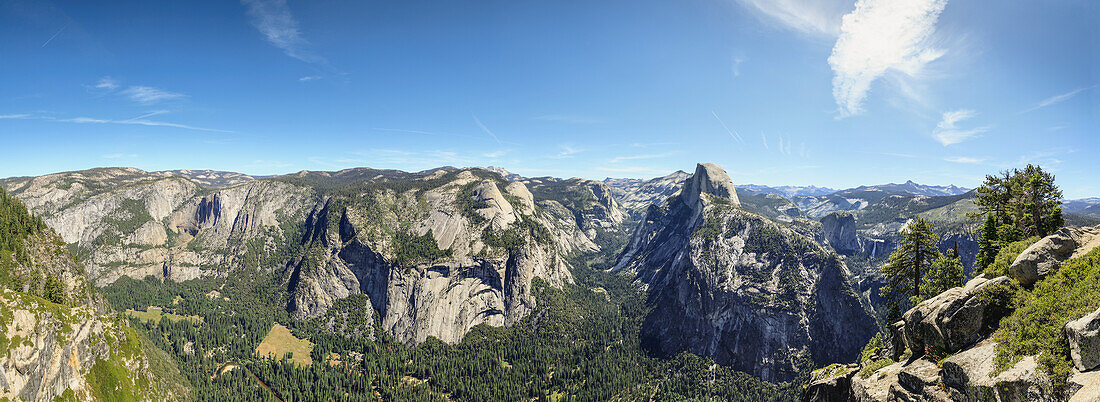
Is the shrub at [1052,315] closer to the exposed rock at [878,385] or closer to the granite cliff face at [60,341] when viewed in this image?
the exposed rock at [878,385]

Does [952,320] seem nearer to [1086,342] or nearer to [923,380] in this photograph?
[923,380]

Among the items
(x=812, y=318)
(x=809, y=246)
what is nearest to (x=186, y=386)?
(x=812, y=318)

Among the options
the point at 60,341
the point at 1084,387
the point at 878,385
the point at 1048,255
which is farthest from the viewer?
the point at 60,341

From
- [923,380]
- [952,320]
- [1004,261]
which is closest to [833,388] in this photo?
[923,380]

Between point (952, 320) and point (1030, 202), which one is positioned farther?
point (1030, 202)

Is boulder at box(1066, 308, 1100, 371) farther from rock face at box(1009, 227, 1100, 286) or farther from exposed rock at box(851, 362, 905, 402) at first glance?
exposed rock at box(851, 362, 905, 402)

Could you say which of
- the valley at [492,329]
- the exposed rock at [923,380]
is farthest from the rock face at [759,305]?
the exposed rock at [923,380]

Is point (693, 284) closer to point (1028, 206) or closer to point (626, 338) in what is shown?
point (626, 338)
